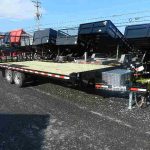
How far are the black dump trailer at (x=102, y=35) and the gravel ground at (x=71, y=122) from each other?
11.8 ft

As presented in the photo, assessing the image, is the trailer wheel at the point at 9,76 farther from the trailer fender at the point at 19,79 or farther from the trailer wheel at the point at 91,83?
the trailer wheel at the point at 91,83

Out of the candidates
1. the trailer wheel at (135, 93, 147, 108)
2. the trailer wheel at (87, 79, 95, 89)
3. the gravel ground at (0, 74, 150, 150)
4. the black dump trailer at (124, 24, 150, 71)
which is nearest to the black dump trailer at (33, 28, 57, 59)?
the black dump trailer at (124, 24, 150, 71)

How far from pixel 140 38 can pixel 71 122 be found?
6.18 m

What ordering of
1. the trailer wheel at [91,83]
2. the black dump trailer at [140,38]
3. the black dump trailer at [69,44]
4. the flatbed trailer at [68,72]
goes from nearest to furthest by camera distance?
the flatbed trailer at [68,72], the trailer wheel at [91,83], the black dump trailer at [140,38], the black dump trailer at [69,44]

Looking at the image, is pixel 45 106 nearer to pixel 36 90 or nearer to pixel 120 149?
pixel 36 90

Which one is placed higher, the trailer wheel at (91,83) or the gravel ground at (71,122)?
the trailer wheel at (91,83)

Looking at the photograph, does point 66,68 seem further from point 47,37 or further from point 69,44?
point 47,37

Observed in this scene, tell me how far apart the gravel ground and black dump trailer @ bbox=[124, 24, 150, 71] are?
327 cm

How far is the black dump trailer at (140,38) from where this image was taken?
11523mm

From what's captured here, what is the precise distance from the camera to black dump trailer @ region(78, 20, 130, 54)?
489 inches

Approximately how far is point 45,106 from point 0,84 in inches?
171

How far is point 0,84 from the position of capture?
12039 mm

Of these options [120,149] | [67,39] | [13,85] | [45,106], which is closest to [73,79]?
[45,106]

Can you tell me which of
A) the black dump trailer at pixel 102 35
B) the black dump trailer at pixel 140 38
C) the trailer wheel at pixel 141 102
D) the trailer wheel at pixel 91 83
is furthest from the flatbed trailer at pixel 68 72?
the black dump trailer at pixel 102 35
